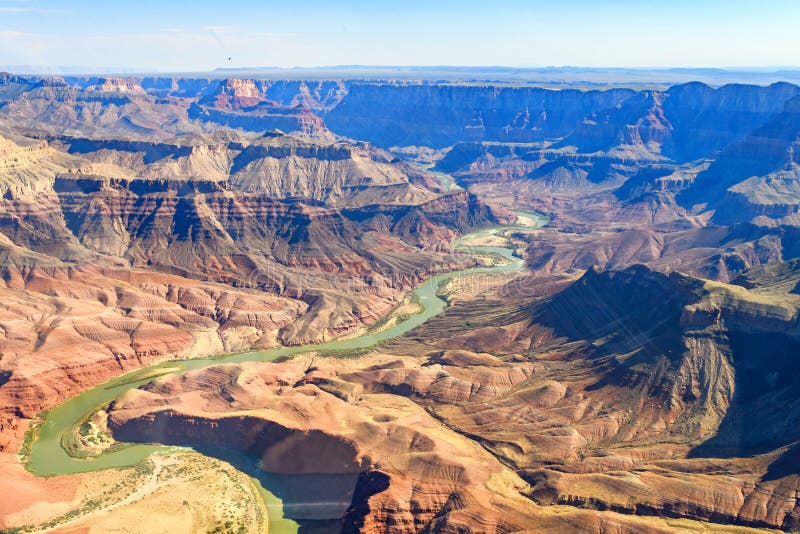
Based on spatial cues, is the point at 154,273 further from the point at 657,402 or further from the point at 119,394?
the point at 657,402

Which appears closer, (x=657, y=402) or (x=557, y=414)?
(x=657, y=402)

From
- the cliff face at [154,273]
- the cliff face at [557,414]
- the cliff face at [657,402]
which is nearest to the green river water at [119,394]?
the cliff face at [154,273]

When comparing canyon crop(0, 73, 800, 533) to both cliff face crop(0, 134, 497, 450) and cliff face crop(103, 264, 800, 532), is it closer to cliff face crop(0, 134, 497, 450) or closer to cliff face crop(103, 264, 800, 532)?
cliff face crop(103, 264, 800, 532)

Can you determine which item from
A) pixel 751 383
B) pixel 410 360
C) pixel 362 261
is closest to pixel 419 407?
pixel 410 360

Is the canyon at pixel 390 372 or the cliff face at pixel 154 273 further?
the cliff face at pixel 154 273

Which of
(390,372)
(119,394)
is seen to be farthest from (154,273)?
(390,372)

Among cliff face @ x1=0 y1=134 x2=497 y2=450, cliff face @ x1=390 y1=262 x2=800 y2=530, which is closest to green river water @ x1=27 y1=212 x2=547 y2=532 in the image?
cliff face @ x1=0 y1=134 x2=497 y2=450

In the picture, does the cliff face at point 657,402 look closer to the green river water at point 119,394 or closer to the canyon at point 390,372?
the canyon at point 390,372

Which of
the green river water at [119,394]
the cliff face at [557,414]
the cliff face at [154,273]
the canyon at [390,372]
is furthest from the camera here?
the cliff face at [154,273]

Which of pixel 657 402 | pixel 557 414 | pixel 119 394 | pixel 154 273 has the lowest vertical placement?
pixel 119 394
